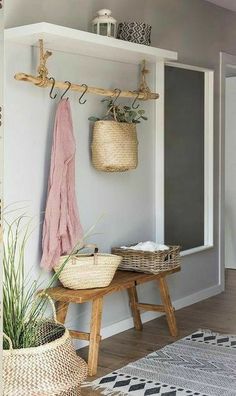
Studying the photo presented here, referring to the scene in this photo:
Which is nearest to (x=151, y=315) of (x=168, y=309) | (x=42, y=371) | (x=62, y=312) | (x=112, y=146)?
(x=168, y=309)

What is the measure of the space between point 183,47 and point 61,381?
3.09 metres

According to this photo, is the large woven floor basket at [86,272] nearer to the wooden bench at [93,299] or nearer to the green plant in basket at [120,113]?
the wooden bench at [93,299]

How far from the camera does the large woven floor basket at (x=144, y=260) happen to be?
3.69 meters

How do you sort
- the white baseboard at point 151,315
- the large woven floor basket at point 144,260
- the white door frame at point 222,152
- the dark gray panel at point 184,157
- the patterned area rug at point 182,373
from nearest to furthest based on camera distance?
the patterned area rug at point 182,373 < the large woven floor basket at point 144,260 < the white baseboard at point 151,315 < the dark gray panel at point 184,157 < the white door frame at point 222,152

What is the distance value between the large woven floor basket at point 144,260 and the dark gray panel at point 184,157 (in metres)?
0.82

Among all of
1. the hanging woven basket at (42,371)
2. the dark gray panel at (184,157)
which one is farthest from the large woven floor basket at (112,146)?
the hanging woven basket at (42,371)

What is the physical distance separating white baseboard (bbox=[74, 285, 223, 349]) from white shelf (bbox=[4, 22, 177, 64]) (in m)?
1.79

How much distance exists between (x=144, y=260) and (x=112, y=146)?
0.75 m

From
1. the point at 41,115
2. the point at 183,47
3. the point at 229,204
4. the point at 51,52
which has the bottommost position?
the point at 229,204

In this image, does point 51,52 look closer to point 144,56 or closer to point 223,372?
point 144,56

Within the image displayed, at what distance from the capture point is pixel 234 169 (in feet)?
21.1

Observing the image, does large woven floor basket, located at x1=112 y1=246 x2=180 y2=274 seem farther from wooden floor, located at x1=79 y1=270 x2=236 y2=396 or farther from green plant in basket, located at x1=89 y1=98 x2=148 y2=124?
green plant in basket, located at x1=89 y1=98 x2=148 y2=124

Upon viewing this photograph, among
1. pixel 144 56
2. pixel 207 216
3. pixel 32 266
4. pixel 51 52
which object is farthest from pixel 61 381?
pixel 207 216

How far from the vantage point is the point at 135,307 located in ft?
13.1
